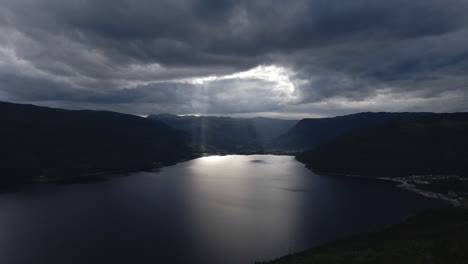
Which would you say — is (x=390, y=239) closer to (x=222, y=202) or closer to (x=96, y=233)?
(x=222, y=202)

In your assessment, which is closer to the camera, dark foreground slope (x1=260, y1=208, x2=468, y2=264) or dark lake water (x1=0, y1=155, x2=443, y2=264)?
dark foreground slope (x1=260, y1=208, x2=468, y2=264)

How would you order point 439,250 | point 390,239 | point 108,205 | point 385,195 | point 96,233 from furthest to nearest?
point 385,195
point 108,205
point 96,233
point 390,239
point 439,250

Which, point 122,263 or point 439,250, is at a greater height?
point 439,250

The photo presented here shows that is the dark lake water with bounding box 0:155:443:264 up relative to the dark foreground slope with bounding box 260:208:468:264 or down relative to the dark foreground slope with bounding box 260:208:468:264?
down

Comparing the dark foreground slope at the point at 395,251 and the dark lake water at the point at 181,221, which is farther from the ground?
the dark foreground slope at the point at 395,251

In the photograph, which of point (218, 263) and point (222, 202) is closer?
point (218, 263)

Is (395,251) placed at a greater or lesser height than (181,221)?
greater

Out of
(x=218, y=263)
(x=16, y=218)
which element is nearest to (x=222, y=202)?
(x=218, y=263)

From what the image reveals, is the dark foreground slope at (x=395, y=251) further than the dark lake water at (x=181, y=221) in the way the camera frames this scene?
No
